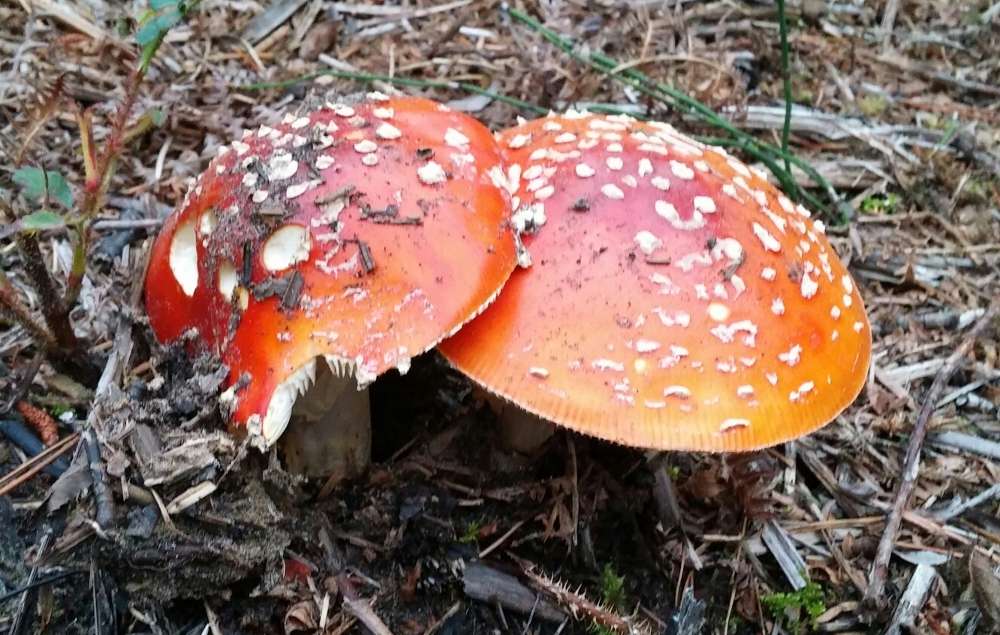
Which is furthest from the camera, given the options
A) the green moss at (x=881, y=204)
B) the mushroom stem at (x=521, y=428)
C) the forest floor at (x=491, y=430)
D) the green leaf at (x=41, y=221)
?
the green moss at (x=881, y=204)

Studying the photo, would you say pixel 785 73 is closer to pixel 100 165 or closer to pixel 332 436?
pixel 332 436

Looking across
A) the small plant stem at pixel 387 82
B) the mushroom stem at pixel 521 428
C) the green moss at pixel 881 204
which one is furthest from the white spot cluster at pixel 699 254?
the green moss at pixel 881 204

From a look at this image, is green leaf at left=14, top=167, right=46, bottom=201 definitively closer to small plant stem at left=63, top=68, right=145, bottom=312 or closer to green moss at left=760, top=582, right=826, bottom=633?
small plant stem at left=63, top=68, right=145, bottom=312

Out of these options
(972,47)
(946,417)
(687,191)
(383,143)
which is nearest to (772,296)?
(687,191)

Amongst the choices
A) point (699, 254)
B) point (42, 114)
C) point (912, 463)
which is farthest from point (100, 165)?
point (912, 463)

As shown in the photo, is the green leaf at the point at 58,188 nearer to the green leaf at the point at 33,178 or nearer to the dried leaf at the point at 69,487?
the green leaf at the point at 33,178

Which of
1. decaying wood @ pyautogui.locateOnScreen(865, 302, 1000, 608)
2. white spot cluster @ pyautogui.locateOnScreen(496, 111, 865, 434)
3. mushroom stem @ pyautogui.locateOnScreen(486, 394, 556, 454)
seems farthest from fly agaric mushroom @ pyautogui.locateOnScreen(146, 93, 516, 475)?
decaying wood @ pyautogui.locateOnScreen(865, 302, 1000, 608)
